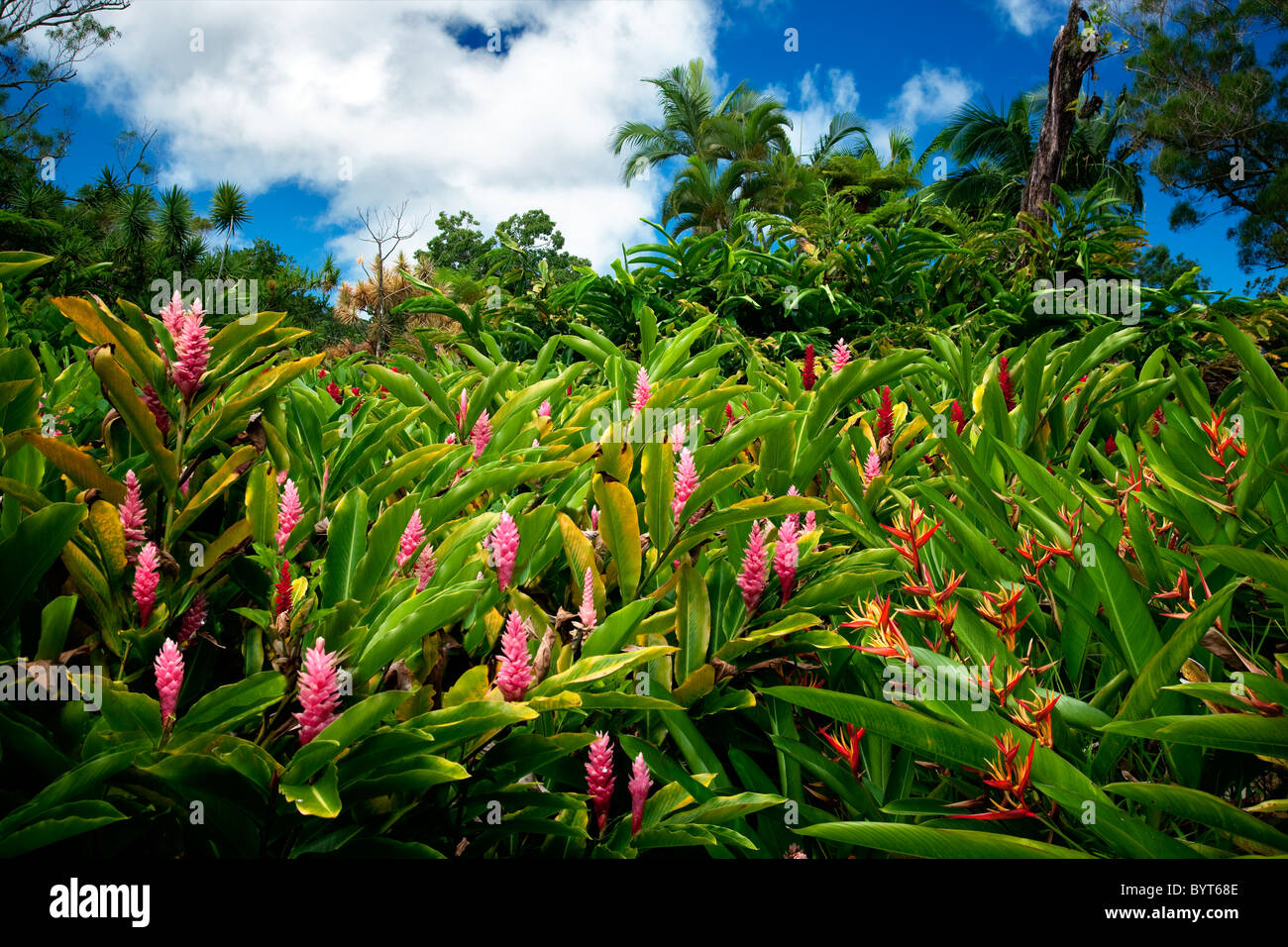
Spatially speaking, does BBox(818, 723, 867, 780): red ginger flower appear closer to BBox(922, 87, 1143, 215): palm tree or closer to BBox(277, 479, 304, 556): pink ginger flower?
BBox(277, 479, 304, 556): pink ginger flower

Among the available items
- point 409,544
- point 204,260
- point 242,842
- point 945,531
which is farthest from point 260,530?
point 204,260

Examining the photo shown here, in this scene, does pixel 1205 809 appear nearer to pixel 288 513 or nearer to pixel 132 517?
pixel 288 513

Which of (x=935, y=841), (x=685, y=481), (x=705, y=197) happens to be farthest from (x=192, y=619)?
(x=705, y=197)

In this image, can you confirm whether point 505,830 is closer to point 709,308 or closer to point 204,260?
point 709,308

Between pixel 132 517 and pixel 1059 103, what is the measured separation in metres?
8.70

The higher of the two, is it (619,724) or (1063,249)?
(1063,249)

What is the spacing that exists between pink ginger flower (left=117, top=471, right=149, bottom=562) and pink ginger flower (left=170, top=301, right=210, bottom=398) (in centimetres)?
13

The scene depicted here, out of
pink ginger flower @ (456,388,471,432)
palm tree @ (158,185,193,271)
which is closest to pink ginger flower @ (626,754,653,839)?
pink ginger flower @ (456,388,471,432)

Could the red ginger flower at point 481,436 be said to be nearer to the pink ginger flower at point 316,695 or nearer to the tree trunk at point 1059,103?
the pink ginger flower at point 316,695

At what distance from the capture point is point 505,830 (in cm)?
82

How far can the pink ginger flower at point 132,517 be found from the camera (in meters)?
0.92

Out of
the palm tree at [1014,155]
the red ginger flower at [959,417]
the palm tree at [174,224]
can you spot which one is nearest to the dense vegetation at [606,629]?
the red ginger flower at [959,417]

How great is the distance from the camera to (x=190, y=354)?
0.94 meters
